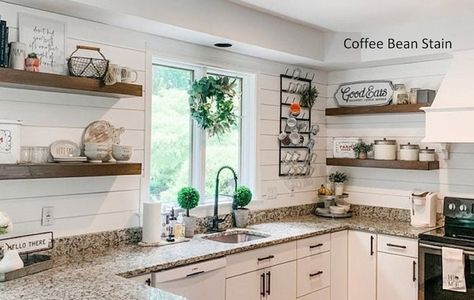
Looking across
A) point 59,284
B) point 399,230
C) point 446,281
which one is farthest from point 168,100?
point 446,281

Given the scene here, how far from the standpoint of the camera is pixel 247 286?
296cm

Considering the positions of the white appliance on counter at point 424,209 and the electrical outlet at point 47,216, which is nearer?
the electrical outlet at point 47,216

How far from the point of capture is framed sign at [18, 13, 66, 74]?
247 cm

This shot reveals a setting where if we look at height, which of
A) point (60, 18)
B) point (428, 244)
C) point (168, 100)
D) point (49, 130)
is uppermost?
Answer: point (60, 18)

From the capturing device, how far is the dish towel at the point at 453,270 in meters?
3.06

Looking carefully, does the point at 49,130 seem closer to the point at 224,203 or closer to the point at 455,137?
the point at 224,203

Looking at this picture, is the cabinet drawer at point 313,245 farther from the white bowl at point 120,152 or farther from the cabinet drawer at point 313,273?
the white bowl at point 120,152

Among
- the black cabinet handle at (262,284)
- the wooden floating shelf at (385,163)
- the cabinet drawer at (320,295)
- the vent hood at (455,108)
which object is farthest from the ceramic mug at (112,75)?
the wooden floating shelf at (385,163)

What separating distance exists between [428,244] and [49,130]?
8.65 feet

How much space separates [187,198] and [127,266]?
826mm

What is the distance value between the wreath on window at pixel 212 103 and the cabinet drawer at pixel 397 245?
1.51 m

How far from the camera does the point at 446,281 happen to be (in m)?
3.11

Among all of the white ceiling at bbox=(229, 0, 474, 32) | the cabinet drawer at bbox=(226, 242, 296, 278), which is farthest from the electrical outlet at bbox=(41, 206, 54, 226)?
the white ceiling at bbox=(229, 0, 474, 32)

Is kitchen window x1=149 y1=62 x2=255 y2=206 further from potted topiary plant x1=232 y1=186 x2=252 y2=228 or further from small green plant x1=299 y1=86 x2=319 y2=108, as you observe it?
small green plant x1=299 y1=86 x2=319 y2=108
